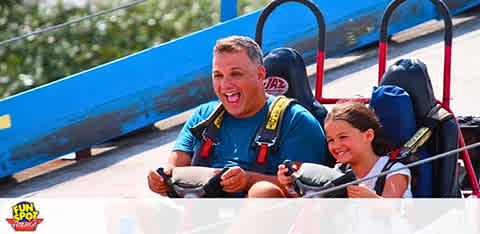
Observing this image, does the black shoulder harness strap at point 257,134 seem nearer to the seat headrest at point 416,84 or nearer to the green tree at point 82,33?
the seat headrest at point 416,84

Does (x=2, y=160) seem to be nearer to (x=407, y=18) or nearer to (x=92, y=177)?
(x=92, y=177)

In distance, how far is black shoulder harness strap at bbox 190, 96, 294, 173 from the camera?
3.80 meters

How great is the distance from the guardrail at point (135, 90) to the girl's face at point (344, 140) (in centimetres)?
285

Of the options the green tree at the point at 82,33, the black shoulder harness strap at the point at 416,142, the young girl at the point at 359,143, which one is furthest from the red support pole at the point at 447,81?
the green tree at the point at 82,33

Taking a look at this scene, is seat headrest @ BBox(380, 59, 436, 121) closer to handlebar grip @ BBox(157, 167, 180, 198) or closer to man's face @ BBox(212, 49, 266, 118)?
man's face @ BBox(212, 49, 266, 118)

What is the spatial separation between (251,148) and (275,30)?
3444 millimetres

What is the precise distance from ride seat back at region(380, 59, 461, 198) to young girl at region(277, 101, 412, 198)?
0.61 feet

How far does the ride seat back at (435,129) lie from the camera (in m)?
3.74

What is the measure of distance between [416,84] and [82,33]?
3661 millimetres

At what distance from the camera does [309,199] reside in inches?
117

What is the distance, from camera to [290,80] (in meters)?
4.19

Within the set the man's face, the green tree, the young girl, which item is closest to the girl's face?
the young girl

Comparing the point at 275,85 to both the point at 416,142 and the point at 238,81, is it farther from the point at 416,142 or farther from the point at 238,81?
the point at 416,142

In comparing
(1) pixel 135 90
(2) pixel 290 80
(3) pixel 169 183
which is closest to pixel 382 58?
(2) pixel 290 80
